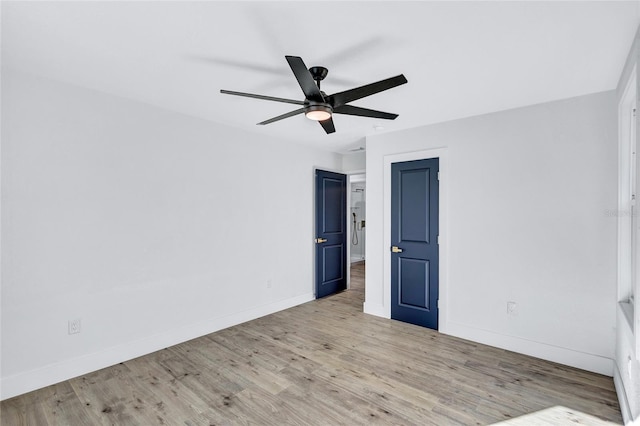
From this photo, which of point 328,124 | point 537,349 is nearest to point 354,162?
point 328,124

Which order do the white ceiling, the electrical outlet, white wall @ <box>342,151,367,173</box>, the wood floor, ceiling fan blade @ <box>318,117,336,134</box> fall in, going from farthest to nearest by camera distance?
white wall @ <box>342,151,367,173</box> < the electrical outlet < ceiling fan blade @ <box>318,117,336,134</box> < the wood floor < the white ceiling

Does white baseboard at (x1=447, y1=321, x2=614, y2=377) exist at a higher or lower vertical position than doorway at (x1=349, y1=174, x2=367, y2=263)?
lower

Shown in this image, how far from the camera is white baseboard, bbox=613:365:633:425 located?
2000 millimetres

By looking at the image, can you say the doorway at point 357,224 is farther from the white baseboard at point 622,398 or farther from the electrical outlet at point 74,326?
the electrical outlet at point 74,326

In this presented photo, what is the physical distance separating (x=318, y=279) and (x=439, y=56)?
3.81 meters

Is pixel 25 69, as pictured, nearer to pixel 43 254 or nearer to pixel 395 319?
pixel 43 254

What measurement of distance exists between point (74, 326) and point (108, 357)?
1.44 feet

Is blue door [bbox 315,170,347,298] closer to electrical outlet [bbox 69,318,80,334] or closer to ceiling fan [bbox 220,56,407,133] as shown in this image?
ceiling fan [bbox 220,56,407,133]

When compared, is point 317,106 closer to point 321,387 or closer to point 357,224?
point 321,387

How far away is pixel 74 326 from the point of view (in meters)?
2.68

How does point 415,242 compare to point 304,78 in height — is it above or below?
below

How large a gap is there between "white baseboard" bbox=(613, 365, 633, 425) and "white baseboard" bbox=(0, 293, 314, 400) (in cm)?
362

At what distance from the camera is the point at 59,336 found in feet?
→ 8.53

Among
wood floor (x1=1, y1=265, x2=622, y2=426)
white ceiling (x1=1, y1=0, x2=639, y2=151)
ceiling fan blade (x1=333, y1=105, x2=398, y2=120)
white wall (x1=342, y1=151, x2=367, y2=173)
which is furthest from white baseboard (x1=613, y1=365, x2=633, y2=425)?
white wall (x1=342, y1=151, x2=367, y2=173)
